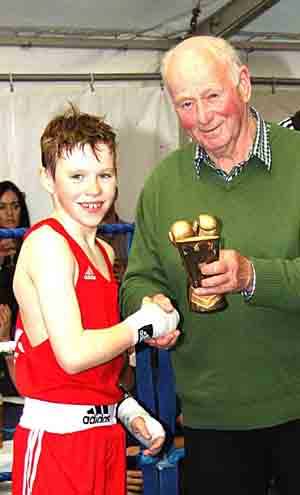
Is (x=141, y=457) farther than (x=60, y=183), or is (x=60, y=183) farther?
(x=141, y=457)

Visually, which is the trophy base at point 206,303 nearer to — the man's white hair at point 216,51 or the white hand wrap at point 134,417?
the white hand wrap at point 134,417

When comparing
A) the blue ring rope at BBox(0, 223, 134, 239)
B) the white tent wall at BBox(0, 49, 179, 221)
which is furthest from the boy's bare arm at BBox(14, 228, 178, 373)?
the white tent wall at BBox(0, 49, 179, 221)

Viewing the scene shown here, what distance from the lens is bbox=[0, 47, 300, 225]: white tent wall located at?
400 centimetres

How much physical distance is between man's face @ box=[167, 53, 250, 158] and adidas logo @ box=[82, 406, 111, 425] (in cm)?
49

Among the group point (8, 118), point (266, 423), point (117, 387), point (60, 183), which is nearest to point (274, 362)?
point (266, 423)

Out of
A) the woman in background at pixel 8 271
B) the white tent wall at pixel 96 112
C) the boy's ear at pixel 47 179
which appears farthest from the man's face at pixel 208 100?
the white tent wall at pixel 96 112

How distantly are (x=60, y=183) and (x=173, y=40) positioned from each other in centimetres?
293

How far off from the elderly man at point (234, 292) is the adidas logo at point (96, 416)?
15cm

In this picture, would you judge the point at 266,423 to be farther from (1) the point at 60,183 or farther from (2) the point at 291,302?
(1) the point at 60,183

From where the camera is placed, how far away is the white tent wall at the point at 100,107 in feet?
13.1

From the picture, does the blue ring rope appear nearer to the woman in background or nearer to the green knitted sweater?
the green knitted sweater

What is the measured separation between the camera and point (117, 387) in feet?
4.71

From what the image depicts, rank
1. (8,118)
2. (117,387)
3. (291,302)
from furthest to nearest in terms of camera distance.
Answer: (8,118)
(117,387)
(291,302)

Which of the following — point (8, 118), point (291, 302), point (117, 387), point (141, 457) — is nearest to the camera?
point (291, 302)
